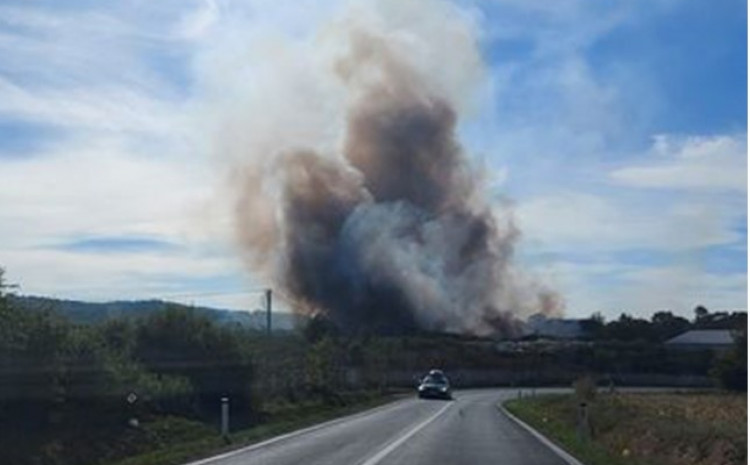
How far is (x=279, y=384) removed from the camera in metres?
58.3

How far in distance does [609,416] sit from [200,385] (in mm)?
16231

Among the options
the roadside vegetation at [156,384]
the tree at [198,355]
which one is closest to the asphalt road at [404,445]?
the roadside vegetation at [156,384]

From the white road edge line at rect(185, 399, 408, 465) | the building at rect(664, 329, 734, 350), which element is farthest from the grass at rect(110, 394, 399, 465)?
the building at rect(664, 329, 734, 350)

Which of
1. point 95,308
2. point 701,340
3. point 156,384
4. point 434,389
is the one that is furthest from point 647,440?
point 701,340

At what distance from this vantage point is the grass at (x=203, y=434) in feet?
81.2

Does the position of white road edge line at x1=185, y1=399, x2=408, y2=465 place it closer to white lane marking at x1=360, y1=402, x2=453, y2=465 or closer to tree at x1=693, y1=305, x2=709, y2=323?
white lane marking at x1=360, y1=402, x2=453, y2=465

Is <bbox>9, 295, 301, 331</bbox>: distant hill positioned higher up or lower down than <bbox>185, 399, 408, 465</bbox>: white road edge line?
higher up

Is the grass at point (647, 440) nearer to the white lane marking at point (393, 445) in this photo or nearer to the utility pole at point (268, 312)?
the white lane marking at point (393, 445)

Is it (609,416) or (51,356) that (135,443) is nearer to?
(51,356)

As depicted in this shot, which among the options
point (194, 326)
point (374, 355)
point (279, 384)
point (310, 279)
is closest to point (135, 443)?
point (194, 326)

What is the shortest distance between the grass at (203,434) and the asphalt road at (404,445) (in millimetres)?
681

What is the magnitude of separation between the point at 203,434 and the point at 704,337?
96.6m

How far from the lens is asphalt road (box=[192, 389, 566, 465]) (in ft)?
75.6

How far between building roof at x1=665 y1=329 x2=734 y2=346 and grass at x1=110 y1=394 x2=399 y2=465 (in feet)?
228
